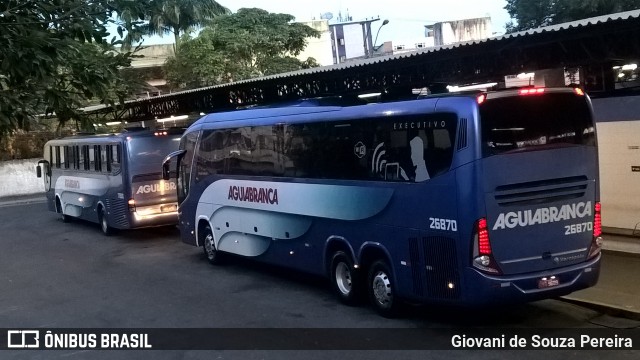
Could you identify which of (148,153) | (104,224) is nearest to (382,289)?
(148,153)

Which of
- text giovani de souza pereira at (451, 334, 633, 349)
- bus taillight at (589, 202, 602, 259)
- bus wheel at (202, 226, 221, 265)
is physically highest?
bus taillight at (589, 202, 602, 259)

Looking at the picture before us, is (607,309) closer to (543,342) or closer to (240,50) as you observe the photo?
(543,342)

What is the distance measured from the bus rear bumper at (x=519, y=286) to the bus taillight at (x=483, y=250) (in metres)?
0.08

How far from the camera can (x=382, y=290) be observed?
31.7 feet

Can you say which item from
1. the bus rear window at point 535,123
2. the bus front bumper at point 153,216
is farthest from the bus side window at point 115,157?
the bus rear window at point 535,123

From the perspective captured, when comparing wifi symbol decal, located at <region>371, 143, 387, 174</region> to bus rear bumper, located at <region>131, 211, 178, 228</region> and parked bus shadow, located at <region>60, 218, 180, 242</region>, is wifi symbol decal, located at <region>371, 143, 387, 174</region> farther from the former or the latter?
bus rear bumper, located at <region>131, 211, 178, 228</region>

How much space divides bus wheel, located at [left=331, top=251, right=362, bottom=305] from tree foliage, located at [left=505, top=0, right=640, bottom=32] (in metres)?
21.5

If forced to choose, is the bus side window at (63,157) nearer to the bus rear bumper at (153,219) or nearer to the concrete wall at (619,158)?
the bus rear bumper at (153,219)

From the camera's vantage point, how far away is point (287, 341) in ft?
28.7

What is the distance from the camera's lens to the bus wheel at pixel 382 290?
31.1 ft

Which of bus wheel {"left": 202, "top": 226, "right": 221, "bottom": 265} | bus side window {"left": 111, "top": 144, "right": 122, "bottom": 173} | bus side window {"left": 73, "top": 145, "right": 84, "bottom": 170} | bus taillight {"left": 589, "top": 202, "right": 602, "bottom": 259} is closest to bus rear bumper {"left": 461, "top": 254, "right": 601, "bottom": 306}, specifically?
bus taillight {"left": 589, "top": 202, "right": 602, "bottom": 259}

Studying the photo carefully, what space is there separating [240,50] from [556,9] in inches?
574

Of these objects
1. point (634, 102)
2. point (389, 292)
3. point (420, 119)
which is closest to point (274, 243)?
point (389, 292)

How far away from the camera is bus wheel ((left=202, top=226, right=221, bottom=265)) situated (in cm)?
1480
